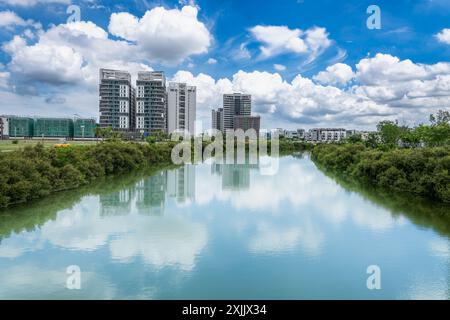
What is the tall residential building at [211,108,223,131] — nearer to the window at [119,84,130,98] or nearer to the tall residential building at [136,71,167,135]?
the tall residential building at [136,71,167,135]

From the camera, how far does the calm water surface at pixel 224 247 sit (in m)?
5.99

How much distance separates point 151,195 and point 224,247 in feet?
24.1

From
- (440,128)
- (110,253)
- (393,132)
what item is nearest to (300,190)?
(110,253)

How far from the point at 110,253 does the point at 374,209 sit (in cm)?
848

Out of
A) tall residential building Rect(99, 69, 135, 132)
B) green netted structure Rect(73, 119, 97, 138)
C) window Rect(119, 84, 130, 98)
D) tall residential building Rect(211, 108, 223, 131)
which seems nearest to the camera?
tall residential building Rect(99, 69, 135, 132)

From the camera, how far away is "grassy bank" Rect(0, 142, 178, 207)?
11.9 m

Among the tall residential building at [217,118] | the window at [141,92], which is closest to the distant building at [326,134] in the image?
the tall residential building at [217,118]

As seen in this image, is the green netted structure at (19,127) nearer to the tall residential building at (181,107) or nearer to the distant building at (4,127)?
the distant building at (4,127)

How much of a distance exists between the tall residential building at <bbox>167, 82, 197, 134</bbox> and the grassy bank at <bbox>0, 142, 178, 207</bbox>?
3604 cm

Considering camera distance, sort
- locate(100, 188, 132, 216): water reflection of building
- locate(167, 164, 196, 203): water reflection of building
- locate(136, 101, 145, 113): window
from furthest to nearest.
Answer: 1. locate(136, 101, 145, 113): window
2. locate(167, 164, 196, 203): water reflection of building
3. locate(100, 188, 132, 216): water reflection of building

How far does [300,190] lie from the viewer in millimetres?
16484

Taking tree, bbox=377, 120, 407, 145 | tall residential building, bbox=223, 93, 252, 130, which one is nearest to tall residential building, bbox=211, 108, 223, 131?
tall residential building, bbox=223, 93, 252, 130

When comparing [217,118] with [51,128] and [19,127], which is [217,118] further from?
[19,127]
